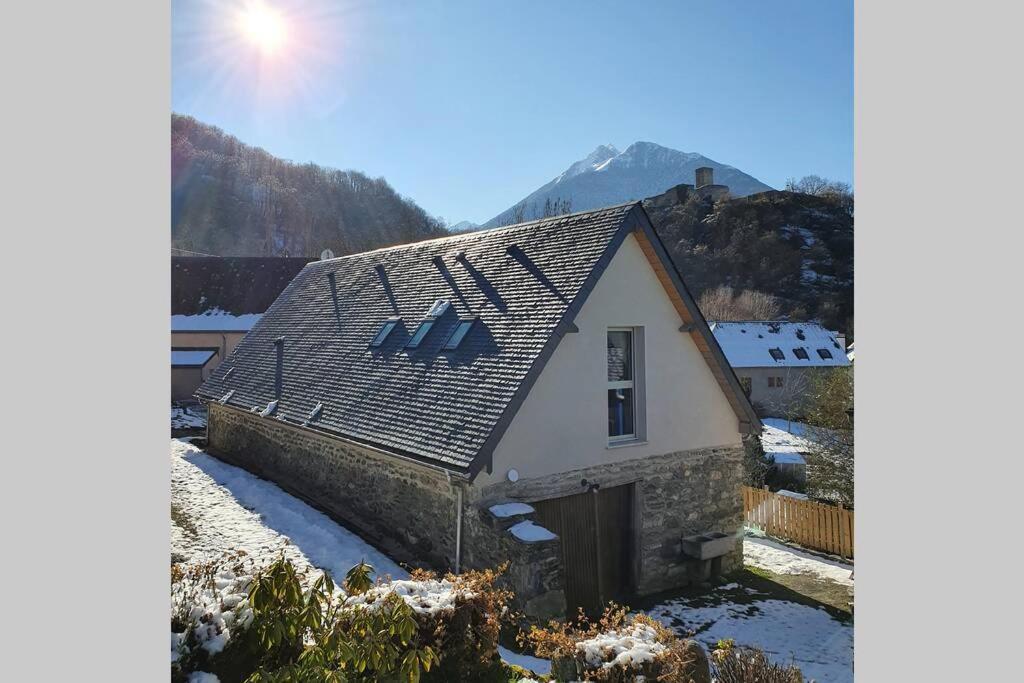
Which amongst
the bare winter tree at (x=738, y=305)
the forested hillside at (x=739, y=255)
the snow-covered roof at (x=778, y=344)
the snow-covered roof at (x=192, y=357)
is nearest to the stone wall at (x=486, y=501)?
the snow-covered roof at (x=192, y=357)

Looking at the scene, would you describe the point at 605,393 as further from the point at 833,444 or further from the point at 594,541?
the point at 833,444

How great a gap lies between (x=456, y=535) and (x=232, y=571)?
138 inches

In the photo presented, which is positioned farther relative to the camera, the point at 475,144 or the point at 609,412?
the point at 609,412

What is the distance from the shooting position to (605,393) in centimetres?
799

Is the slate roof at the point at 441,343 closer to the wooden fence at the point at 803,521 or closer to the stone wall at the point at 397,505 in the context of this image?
the stone wall at the point at 397,505

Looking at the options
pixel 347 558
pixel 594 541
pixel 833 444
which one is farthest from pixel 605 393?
pixel 833 444

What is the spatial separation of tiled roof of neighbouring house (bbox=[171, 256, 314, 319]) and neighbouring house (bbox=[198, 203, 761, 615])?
14030mm

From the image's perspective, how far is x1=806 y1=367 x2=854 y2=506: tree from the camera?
1323cm

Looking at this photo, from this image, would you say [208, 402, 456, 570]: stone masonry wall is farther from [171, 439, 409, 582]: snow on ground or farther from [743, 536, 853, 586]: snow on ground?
[743, 536, 853, 586]: snow on ground
